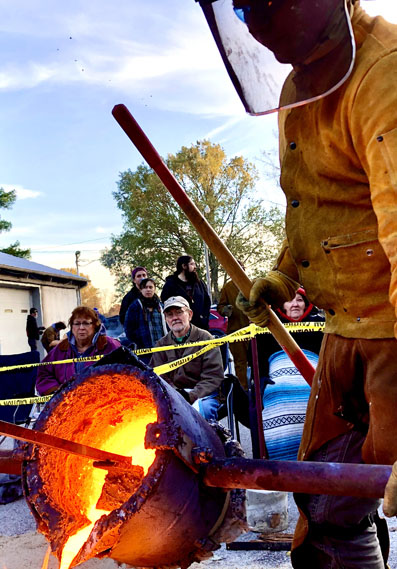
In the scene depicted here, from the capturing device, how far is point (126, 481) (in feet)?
5.38

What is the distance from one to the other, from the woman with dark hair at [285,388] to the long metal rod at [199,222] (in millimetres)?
1122

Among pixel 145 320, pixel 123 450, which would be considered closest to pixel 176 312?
pixel 145 320

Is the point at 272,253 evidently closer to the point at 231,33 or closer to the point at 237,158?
the point at 237,158

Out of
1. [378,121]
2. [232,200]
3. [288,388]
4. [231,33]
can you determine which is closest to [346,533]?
[378,121]

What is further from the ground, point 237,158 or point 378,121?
point 237,158

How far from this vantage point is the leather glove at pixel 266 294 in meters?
2.00

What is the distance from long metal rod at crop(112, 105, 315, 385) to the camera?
6.09ft

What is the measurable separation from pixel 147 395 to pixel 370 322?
26.8 inches

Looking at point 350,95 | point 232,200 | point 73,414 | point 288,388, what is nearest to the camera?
point 350,95

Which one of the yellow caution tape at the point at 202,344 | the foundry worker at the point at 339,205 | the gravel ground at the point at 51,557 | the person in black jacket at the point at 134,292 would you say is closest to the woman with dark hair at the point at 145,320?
the person in black jacket at the point at 134,292

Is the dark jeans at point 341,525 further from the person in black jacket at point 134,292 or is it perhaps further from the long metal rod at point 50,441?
the person in black jacket at point 134,292

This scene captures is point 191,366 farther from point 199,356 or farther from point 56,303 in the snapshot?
point 56,303

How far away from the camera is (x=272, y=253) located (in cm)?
3088

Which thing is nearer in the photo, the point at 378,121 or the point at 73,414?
the point at 378,121
